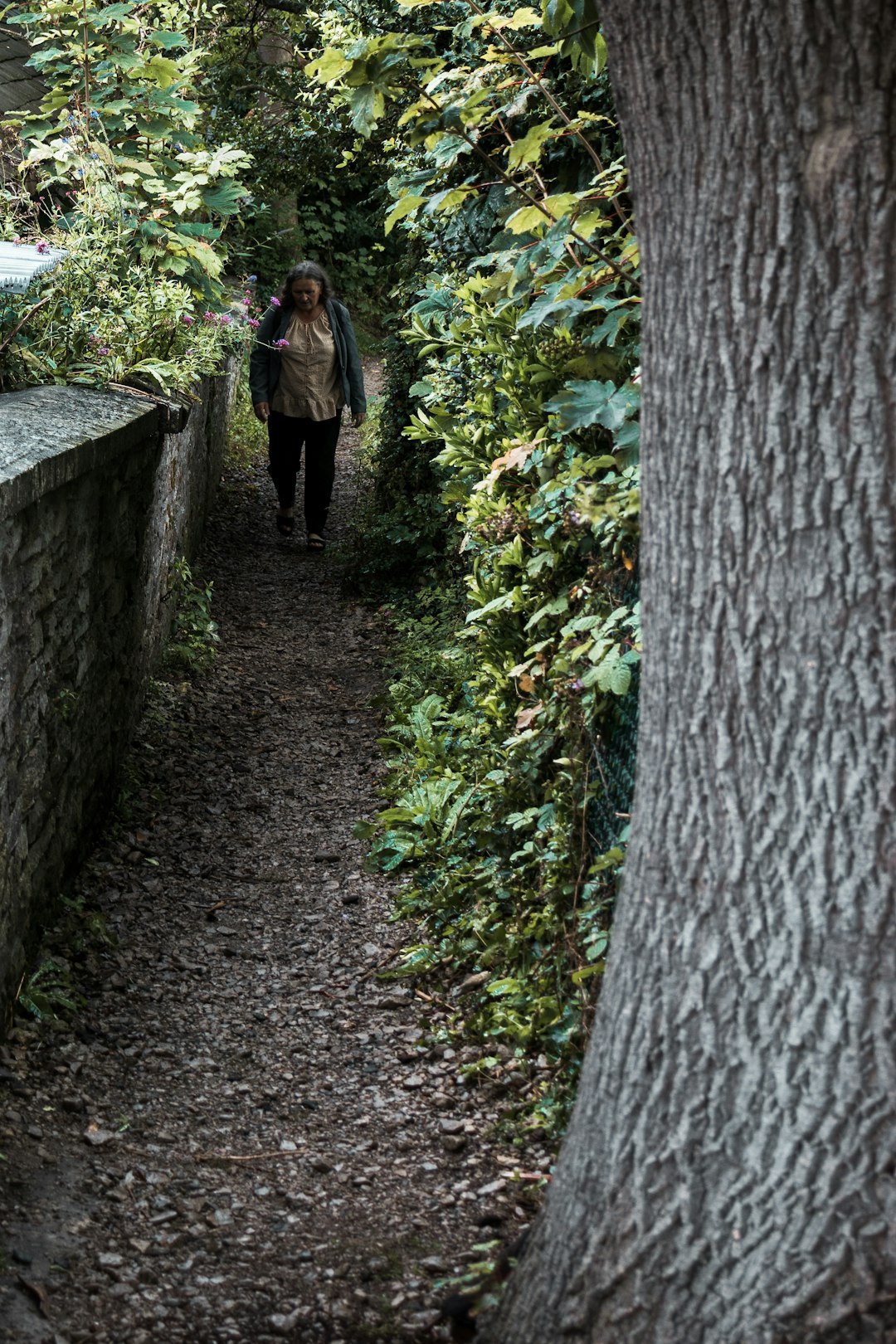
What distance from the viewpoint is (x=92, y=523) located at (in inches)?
171

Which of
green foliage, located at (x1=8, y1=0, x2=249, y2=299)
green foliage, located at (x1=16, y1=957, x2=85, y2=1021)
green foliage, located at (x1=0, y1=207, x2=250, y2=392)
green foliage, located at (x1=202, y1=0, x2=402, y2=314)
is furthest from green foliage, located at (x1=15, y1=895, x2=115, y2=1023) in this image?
green foliage, located at (x1=202, y1=0, x2=402, y2=314)

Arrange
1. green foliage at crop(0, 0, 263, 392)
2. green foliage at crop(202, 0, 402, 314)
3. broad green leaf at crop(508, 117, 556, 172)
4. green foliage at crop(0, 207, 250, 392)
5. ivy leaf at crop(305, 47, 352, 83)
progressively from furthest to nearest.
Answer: green foliage at crop(202, 0, 402, 314), green foliage at crop(0, 0, 263, 392), green foliage at crop(0, 207, 250, 392), broad green leaf at crop(508, 117, 556, 172), ivy leaf at crop(305, 47, 352, 83)

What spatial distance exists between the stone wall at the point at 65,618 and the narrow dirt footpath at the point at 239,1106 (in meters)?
0.32

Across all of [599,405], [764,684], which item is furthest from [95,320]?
[764,684]

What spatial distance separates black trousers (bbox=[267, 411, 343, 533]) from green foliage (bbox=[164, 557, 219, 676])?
1.79 meters

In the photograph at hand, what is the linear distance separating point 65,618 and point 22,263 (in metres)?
1.40

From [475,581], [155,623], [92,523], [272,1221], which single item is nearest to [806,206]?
[272,1221]

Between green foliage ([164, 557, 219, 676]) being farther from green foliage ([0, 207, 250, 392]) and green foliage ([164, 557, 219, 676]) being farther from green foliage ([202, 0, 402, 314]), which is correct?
green foliage ([202, 0, 402, 314])

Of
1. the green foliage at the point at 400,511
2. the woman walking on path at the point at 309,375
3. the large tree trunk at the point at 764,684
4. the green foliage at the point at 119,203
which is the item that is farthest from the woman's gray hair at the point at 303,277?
the large tree trunk at the point at 764,684

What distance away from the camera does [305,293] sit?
8.18 m

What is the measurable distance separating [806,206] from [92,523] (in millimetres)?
3151

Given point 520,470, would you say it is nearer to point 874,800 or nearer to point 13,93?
point 874,800

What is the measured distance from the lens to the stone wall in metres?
3.41

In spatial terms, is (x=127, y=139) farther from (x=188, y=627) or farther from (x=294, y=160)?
(x=294, y=160)
